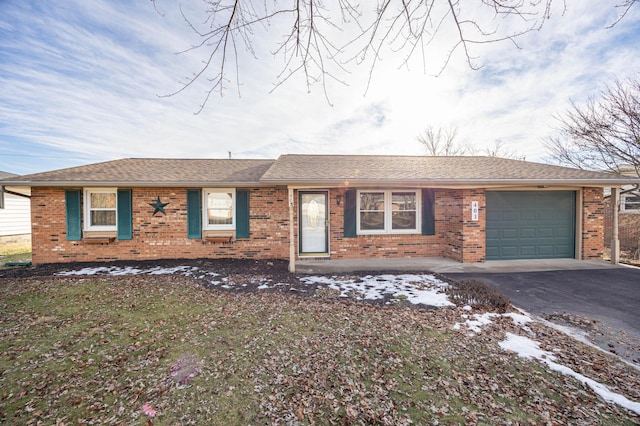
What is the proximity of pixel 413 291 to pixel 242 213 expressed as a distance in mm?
5637

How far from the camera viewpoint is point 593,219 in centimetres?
838

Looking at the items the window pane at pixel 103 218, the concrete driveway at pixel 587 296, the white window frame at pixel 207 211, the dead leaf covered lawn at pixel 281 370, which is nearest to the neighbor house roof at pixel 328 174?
the white window frame at pixel 207 211

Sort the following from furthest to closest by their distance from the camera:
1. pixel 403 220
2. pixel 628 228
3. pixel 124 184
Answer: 1. pixel 628 228
2. pixel 403 220
3. pixel 124 184

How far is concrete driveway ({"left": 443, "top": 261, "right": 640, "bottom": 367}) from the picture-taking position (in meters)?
3.74

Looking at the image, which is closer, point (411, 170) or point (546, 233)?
point (411, 170)

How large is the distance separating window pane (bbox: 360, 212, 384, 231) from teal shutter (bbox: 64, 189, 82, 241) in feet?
28.6

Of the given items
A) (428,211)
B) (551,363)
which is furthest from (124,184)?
(551,363)

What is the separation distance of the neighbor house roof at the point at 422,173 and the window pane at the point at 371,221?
59.1 inches

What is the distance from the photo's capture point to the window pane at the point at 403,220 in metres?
9.04

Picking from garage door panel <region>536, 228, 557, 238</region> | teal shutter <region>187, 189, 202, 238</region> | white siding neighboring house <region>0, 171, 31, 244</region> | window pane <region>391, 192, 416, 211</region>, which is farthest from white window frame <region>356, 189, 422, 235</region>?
white siding neighboring house <region>0, 171, 31, 244</region>

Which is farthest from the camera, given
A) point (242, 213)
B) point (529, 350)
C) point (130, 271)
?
point (242, 213)

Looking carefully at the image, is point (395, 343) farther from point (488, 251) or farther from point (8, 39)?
point (8, 39)

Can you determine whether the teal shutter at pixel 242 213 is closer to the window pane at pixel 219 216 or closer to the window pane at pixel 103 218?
the window pane at pixel 219 216

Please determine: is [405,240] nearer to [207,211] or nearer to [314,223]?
[314,223]
